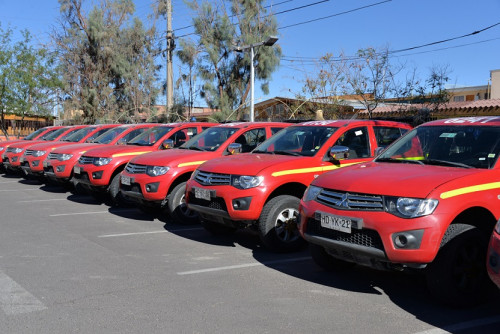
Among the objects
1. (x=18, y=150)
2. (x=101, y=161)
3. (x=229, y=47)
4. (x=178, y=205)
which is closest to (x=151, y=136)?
(x=101, y=161)

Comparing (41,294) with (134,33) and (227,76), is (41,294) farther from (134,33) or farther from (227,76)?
(134,33)

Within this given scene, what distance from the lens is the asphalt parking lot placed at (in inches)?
171

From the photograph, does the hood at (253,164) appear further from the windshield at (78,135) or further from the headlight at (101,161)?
the windshield at (78,135)

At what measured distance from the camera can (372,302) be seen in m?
4.99

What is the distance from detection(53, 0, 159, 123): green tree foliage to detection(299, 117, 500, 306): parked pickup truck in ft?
90.5

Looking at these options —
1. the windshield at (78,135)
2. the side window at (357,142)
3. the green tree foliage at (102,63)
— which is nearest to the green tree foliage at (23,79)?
the green tree foliage at (102,63)

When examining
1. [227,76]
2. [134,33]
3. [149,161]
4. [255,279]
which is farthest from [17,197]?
[134,33]

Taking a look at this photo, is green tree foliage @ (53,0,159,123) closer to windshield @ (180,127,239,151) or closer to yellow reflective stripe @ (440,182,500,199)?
windshield @ (180,127,239,151)

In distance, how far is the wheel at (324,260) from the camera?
231 inches

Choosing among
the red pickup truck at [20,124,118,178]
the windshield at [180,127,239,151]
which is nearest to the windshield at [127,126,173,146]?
the windshield at [180,127,239,151]

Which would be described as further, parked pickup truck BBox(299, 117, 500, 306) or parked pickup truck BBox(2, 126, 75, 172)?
parked pickup truck BBox(2, 126, 75, 172)

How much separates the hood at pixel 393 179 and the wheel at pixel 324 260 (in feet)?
2.67

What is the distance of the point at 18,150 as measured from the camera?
15.8 metres

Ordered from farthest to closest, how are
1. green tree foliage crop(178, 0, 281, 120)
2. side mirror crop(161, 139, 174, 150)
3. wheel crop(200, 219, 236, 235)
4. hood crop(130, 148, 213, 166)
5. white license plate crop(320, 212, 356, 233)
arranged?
green tree foliage crop(178, 0, 281, 120) < side mirror crop(161, 139, 174, 150) < hood crop(130, 148, 213, 166) < wheel crop(200, 219, 236, 235) < white license plate crop(320, 212, 356, 233)
